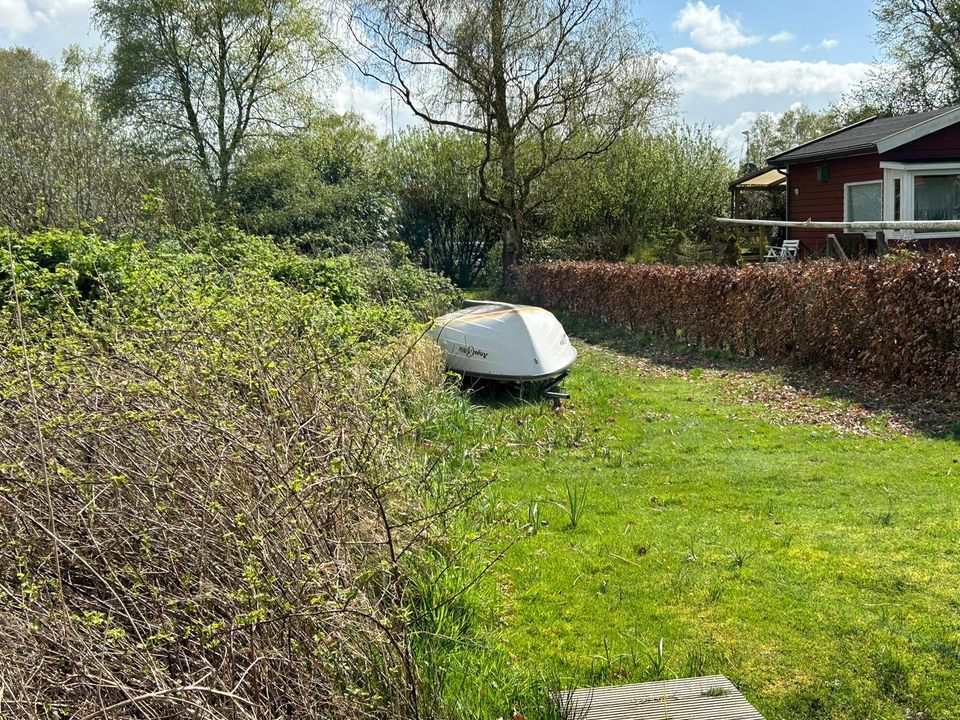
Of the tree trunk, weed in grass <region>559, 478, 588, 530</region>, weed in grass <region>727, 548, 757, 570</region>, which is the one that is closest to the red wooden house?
the tree trunk

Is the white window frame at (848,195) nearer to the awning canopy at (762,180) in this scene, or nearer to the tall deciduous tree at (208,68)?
the awning canopy at (762,180)

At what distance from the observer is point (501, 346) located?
9.73 metres

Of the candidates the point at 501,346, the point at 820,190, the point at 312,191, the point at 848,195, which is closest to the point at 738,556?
the point at 501,346

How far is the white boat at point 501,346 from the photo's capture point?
970cm

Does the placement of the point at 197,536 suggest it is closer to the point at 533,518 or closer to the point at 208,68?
the point at 533,518

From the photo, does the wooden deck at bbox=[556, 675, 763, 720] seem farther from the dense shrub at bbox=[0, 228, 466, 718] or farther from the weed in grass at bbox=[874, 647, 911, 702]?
the weed in grass at bbox=[874, 647, 911, 702]

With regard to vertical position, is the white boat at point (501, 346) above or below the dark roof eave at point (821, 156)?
below

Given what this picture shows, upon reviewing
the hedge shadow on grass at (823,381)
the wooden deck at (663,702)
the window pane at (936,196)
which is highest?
the window pane at (936,196)

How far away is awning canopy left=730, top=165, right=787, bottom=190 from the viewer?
2420 centimetres

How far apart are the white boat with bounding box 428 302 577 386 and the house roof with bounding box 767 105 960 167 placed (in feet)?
42.2

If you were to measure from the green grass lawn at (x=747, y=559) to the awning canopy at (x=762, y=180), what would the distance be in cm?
1695

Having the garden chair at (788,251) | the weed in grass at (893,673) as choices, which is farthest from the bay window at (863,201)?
the weed in grass at (893,673)

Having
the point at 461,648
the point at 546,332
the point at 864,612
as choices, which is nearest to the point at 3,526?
the point at 461,648

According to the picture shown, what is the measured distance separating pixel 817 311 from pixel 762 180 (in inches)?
636
